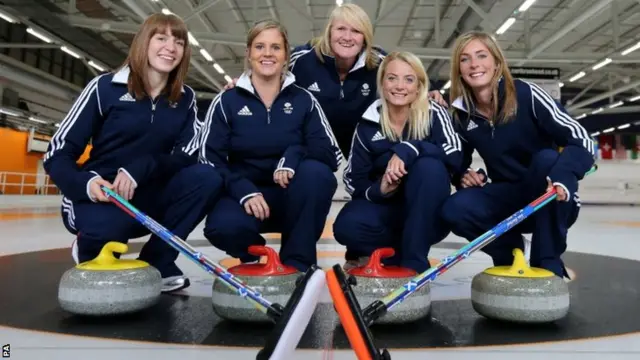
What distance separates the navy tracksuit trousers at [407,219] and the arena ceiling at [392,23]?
6.08m

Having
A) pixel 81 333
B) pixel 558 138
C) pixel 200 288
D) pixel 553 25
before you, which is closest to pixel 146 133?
pixel 200 288

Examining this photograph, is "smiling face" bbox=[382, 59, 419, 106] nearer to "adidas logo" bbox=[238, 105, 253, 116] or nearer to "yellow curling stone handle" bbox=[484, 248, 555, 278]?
"adidas logo" bbox=[238, 105, 253, 116]

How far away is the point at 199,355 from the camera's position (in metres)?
1.11

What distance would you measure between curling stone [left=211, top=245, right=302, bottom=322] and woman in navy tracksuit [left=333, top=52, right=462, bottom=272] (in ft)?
1.56

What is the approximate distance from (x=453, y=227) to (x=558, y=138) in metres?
0.49

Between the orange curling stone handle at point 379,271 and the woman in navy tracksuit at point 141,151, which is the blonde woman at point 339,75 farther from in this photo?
the orange curling stone handle at point 379,271

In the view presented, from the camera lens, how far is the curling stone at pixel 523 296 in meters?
1.33

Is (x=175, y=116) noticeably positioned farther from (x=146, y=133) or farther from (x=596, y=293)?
(x=596, y=293)

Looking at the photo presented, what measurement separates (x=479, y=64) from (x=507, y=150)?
340mm

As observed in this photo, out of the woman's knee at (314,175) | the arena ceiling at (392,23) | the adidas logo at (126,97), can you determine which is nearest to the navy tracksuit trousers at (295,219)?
the woman's knee at (314,175)

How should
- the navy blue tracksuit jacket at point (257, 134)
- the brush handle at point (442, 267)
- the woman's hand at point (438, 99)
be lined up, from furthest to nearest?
the woman's hand at point (438, 99) < the navy blue tracksuit jacket at point (257, 134) < the brush handle at point (442, 267)

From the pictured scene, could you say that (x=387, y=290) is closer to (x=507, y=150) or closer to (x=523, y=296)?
(x=523, y=296)

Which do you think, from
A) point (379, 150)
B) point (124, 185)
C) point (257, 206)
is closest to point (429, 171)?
point (379, 150)

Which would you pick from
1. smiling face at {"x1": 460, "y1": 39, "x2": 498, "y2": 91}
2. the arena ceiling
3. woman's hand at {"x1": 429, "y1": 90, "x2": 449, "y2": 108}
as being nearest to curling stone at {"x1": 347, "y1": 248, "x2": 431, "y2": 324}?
smiling face at {"x1": 460, "y1": 39, "x2": 498, "y2": 91}
